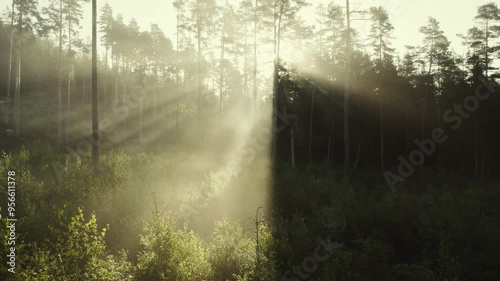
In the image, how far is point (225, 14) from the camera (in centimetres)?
3312

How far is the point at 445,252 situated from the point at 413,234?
1970mm

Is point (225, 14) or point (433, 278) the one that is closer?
point (433, 278)

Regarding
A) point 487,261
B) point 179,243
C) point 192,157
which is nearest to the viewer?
point 179,243

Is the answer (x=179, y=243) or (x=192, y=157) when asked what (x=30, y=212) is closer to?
(x=179, y=243)

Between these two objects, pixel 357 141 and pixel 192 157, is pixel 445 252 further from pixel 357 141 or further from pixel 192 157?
pixel 357 141

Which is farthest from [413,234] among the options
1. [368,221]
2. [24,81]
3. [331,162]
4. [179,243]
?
[24,81]

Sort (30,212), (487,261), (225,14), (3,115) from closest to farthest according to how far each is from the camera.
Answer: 1. (487,261)
2. (30,212)
3. (225,14)
4. (3,115)

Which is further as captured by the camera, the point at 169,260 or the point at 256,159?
the point at 256,159

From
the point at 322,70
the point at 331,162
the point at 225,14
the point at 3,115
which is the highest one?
the point at 225,14

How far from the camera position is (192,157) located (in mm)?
25219

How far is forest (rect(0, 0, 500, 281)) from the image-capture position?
336 inches

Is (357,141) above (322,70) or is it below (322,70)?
below

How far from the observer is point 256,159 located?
27.8 metres

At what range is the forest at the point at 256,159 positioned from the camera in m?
8.55
